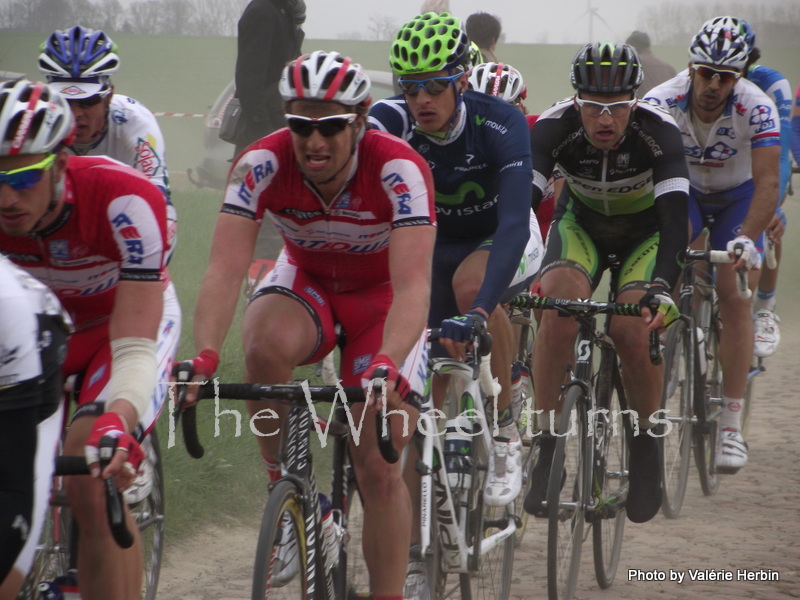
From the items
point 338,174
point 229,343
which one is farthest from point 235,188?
point 229,343

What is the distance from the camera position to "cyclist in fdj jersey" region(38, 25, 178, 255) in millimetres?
4543

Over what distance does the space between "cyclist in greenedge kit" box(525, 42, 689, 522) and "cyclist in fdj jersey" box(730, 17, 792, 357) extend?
1335 mm

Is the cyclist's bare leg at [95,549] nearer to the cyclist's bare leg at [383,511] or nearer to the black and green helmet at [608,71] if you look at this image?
the cyclist's bare leg at [383,511]

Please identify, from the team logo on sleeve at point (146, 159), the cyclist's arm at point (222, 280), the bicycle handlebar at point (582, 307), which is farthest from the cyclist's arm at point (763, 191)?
the cyclist's arm at point (222, 280)

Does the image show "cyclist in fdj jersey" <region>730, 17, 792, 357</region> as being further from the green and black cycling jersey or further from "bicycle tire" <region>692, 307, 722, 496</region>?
the green and black cycling jersey

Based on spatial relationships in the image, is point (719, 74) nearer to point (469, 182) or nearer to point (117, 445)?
point (469, 182)

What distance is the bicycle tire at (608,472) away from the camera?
17.0 ft

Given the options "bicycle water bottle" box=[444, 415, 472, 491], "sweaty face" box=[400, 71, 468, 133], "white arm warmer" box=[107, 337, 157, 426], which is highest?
"sweaty face" box=[400, 71, 468, 133]

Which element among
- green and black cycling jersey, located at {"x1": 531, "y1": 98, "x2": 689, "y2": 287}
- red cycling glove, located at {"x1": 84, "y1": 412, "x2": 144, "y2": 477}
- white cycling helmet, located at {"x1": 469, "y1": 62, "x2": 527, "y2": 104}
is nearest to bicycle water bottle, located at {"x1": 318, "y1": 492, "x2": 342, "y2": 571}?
red cycling glove, located at {"x1": 84, "y1": 412, "x2": 144, "y2": 477}

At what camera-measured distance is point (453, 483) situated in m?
4.41

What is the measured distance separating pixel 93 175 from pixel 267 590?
134cm

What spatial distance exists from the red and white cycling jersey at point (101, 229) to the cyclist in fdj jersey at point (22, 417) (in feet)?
2.13

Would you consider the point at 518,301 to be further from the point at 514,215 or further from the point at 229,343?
the point at 229,343

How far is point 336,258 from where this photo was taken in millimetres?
4023
